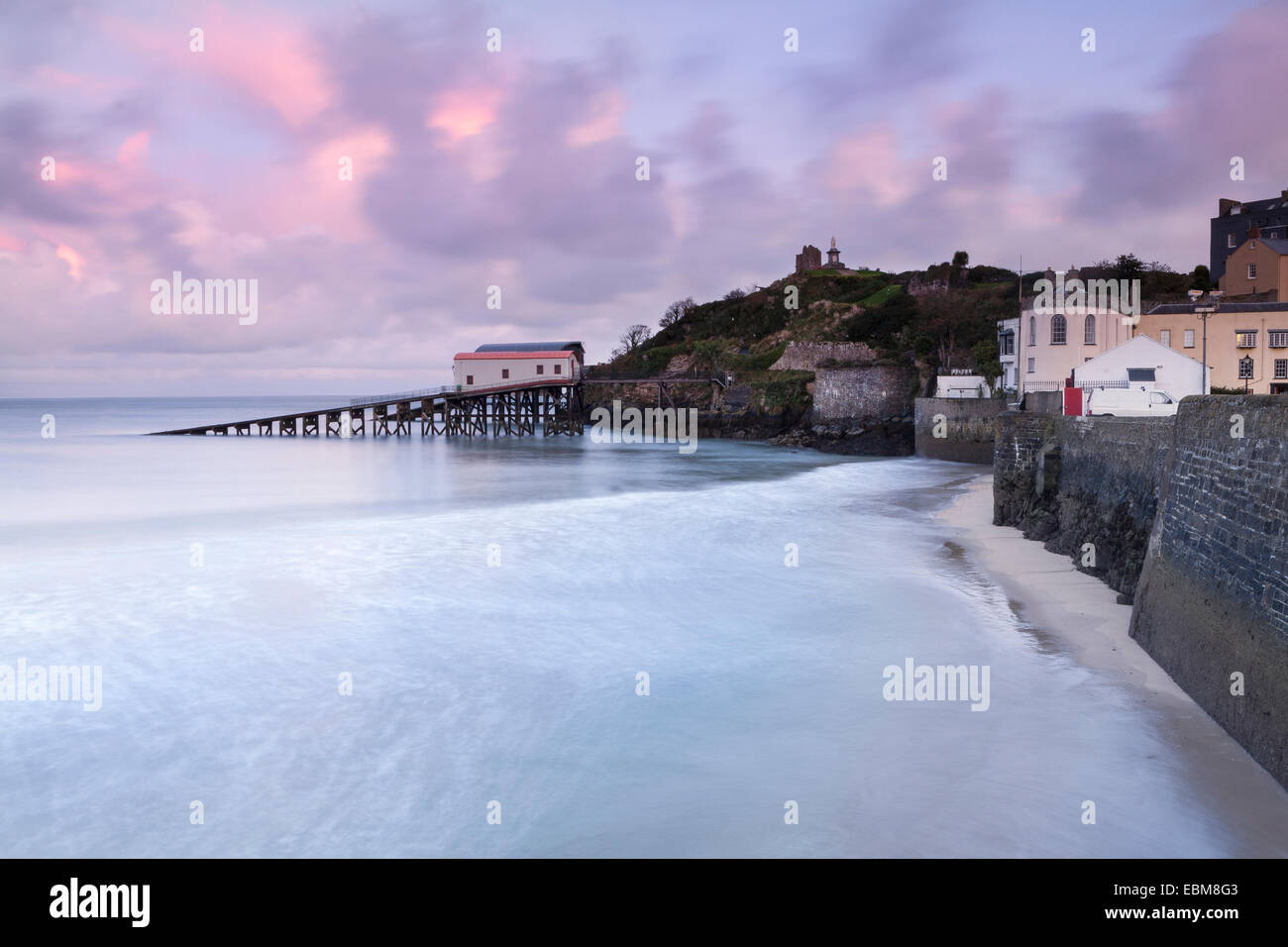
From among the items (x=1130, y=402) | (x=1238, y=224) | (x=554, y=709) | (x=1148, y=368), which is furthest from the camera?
(x=1238, y=224)

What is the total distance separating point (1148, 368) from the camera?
23359mm

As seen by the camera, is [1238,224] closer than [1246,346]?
No

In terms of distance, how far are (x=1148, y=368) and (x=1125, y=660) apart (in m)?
18.1

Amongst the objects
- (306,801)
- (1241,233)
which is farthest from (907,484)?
(1241,233)

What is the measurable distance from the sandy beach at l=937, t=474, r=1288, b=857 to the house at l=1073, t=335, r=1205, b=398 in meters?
9.85

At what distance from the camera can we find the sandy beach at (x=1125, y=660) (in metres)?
5.25

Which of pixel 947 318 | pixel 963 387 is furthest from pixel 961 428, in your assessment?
pixel 947 318

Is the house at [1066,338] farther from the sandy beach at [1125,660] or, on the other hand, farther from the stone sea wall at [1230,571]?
the stone sea wall at [1230,571]

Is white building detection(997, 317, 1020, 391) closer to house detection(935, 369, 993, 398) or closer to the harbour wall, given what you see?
house detection(935, 369, 993, 398)

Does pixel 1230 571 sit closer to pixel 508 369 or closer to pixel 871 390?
pixel 871 390

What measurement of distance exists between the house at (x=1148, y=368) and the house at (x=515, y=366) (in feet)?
103

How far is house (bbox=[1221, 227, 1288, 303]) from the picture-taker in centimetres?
3833

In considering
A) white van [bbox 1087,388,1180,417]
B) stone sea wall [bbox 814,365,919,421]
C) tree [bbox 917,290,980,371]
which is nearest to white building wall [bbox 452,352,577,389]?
stone sea wall [bbox 814,365,919,421]
